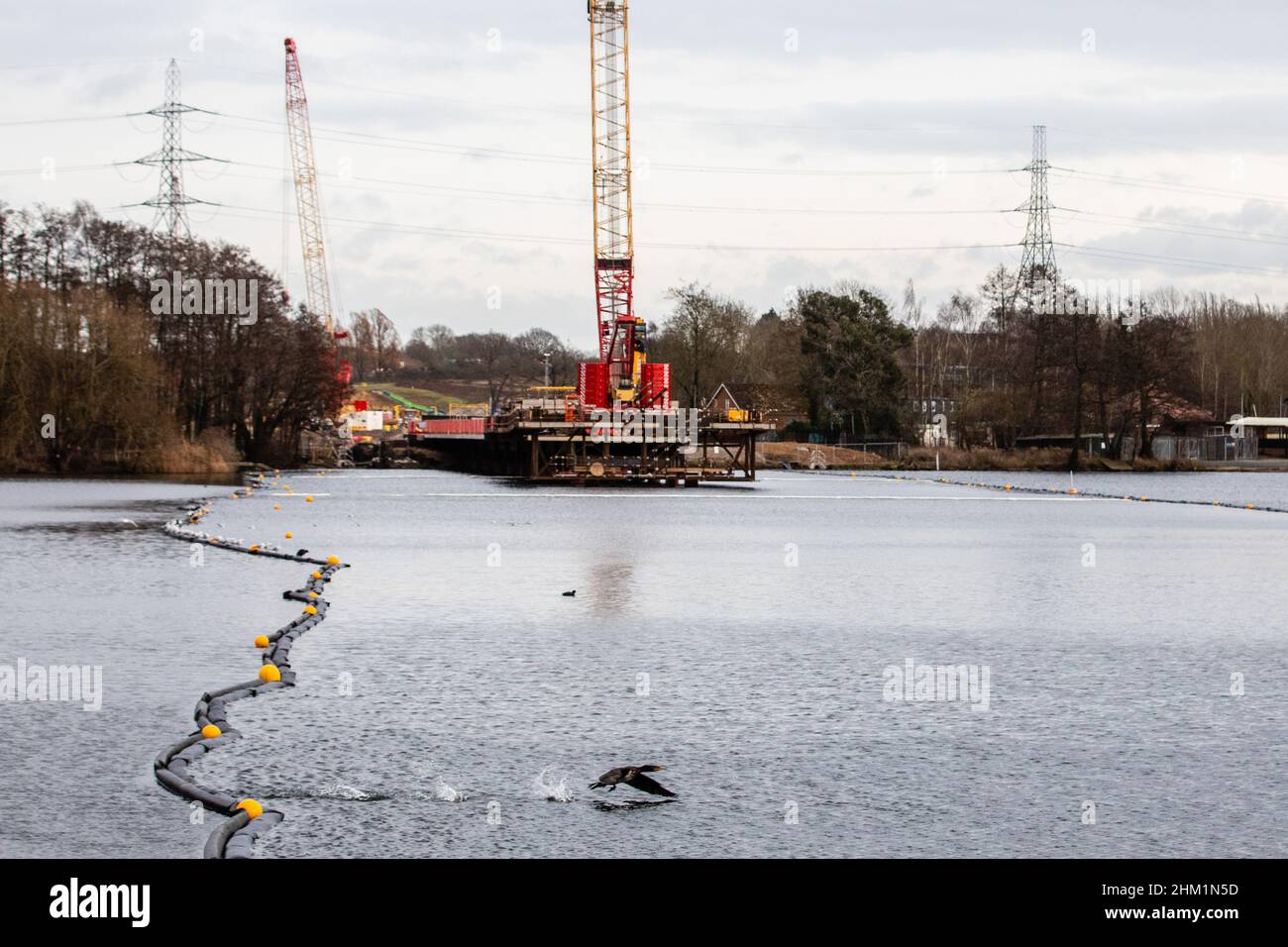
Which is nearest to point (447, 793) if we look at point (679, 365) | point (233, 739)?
point (233, 739)

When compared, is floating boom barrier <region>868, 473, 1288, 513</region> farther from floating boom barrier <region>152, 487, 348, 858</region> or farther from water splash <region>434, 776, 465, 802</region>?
water splash <region>434, 776, 465, 802</region>

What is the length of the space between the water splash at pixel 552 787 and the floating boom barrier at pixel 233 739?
193 centimetres

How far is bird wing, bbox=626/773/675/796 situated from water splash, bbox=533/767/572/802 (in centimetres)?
50

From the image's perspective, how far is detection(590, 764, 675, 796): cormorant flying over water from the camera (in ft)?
38.3

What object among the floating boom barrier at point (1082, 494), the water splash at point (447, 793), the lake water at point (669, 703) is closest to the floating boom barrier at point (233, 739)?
the lake water at point (669, 703)

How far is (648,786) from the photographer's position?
1173 centimetres

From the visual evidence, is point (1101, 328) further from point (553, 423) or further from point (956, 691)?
point (956, 691)

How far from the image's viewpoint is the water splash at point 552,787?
11562 millimetres

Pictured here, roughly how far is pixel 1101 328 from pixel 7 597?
113 meters

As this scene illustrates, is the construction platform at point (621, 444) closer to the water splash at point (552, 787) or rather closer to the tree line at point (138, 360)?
the tree line at point (138, 360)

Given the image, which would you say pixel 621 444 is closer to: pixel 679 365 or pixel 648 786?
pixel 679 365

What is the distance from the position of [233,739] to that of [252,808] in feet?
9.11

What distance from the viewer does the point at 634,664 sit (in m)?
18.0
